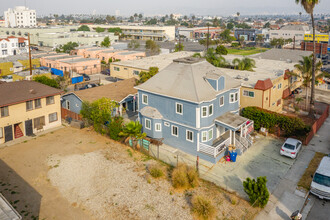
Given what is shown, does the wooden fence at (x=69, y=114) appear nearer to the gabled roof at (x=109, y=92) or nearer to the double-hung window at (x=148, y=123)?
the gabled roof at (x=109, y=92)

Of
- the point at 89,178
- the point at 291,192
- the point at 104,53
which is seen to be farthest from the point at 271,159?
the point at 104,53

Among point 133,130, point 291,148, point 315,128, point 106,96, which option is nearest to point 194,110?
point 133,130

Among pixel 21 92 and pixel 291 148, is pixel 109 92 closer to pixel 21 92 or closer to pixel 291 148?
pixel 21 92

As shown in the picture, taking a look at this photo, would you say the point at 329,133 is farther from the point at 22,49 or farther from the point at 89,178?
the point at 22,49

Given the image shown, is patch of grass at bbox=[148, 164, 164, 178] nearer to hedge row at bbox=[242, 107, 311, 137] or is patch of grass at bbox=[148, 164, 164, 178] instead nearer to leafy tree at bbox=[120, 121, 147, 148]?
leafy tree at bbox=[120, 121, 147, 148]

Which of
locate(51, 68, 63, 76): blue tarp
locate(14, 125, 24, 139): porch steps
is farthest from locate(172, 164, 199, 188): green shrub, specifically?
locate(51, 68, 63, 76): blue tarp
